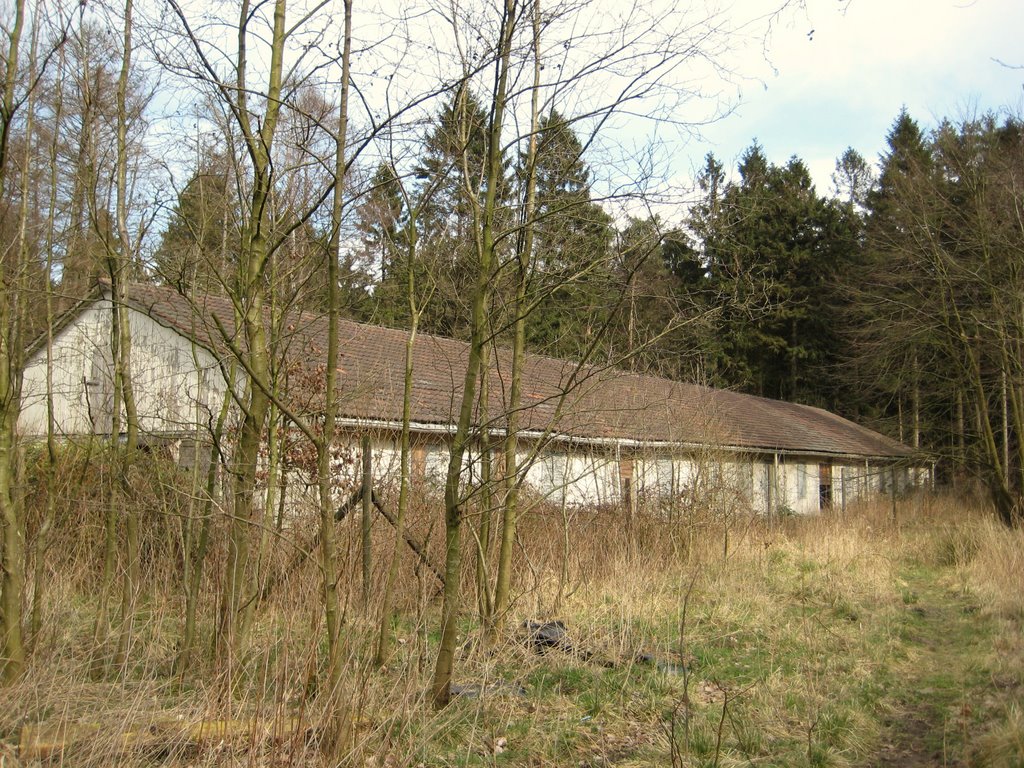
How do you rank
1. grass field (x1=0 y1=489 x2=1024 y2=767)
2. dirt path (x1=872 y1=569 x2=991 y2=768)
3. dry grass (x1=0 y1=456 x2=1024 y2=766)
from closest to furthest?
grass field (x1=0 y1=489 x2=1024 y2=767) → dry grass (x1=0 y1=456 x2=1024 y2=766) → dirt path (x1=872 y1=569 x2=991 y2=768)

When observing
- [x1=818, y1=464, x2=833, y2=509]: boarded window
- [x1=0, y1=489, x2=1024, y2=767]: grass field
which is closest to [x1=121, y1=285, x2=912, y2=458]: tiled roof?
[x1=818, y1=464, x2=833, y2=509]: boarded window

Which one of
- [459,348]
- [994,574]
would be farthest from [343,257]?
[459,348]

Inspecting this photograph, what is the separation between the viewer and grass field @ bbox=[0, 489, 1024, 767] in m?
4.10

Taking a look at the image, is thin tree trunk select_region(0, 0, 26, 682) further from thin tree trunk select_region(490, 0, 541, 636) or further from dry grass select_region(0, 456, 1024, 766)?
thin tree trunk select_region(490, 0, 541, 636)

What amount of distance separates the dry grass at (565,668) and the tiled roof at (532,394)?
5.38 ft

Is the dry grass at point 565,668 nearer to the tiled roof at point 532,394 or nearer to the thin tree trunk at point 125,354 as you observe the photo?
the thin tree trunk at point 125,354

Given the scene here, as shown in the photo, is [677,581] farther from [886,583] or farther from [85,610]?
[85,610]

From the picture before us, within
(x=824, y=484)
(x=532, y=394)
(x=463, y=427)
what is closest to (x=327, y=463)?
(x=463, y=427)

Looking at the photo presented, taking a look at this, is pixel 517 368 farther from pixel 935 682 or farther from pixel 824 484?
pixel 824 484

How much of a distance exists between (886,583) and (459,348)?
10.9 m

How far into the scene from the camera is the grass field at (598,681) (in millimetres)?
4102

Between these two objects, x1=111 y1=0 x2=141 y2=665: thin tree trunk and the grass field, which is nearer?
the grass field

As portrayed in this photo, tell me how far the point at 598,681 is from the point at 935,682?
292 centimetres

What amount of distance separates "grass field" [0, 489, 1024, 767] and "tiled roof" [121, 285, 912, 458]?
178 cm
